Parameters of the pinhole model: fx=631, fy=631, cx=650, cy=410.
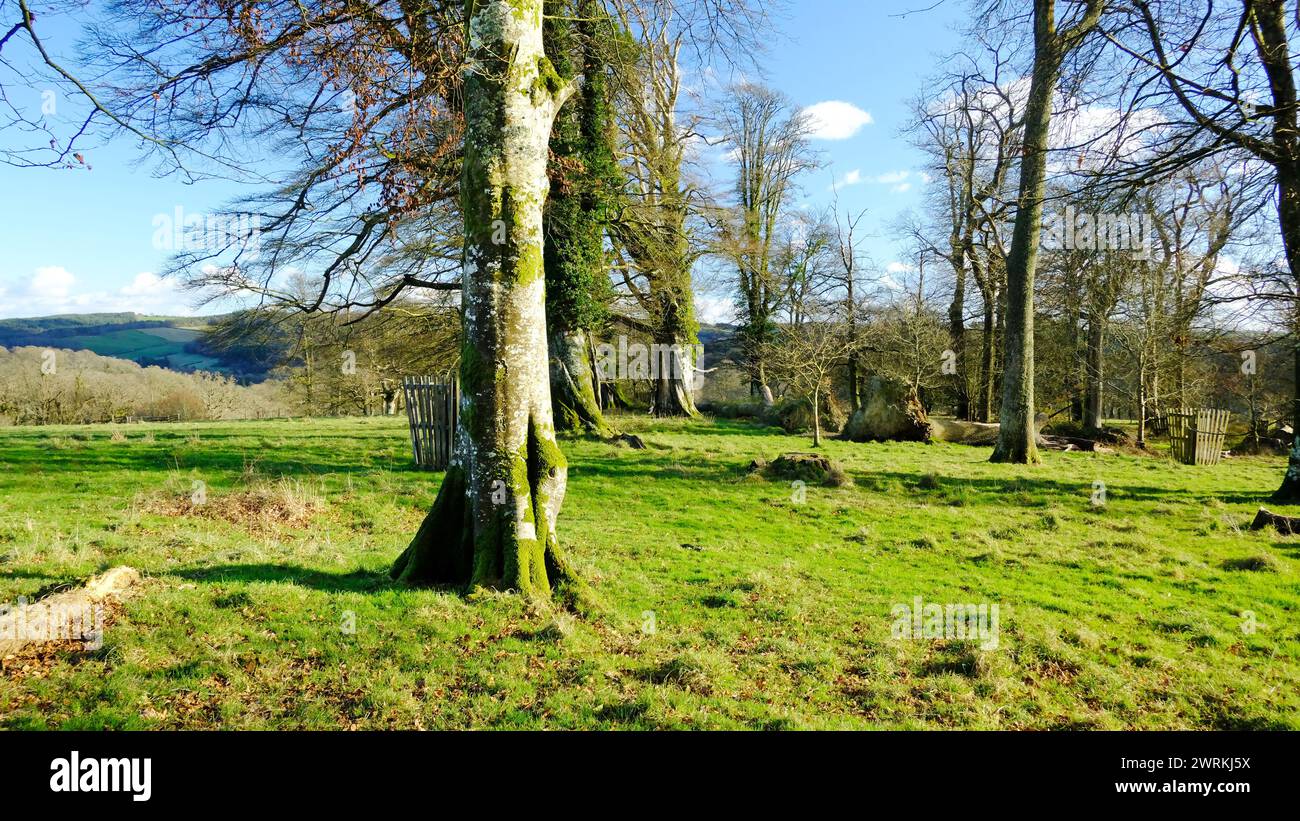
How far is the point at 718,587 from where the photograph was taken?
6781 millimetres

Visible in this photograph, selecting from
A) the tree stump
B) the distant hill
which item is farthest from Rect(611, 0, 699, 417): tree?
the distant hill

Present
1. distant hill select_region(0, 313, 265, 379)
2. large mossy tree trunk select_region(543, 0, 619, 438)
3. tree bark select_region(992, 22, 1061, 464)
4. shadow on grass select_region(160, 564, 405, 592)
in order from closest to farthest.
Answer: shadow on grass select_region(160, 564, 405, 592) < tree bark select_region(992, 22, 1061, 464) < large mossy tree trunk select_region(543, 0, 619, 438) < distant hill select_region(0, 313, 265, 379)

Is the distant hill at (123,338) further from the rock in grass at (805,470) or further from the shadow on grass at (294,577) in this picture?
the shadow on grass at (294,577)

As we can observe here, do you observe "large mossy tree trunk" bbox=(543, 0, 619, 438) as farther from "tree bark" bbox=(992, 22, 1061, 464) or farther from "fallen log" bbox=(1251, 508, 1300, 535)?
"fallen log" bbox=(1251, 508, 1300, 535)

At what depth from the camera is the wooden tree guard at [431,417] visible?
12312mm

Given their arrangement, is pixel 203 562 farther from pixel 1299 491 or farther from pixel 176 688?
pixel 1299 491

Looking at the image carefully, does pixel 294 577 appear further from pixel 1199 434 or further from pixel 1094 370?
pixel 1094 370

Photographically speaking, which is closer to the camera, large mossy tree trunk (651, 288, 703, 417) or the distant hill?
large mossy tree trunk (651, 288, 703, 417)

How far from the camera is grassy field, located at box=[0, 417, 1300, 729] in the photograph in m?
4.14

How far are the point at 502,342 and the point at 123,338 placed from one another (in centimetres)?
8557

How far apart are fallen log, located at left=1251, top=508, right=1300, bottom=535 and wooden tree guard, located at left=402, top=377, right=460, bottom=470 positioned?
43.7ft

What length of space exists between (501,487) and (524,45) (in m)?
4.10

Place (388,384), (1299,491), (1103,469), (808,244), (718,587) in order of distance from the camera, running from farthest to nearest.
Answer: (388,384) → (808,244) → (1103,469) → (1299,491) → (718,587)
